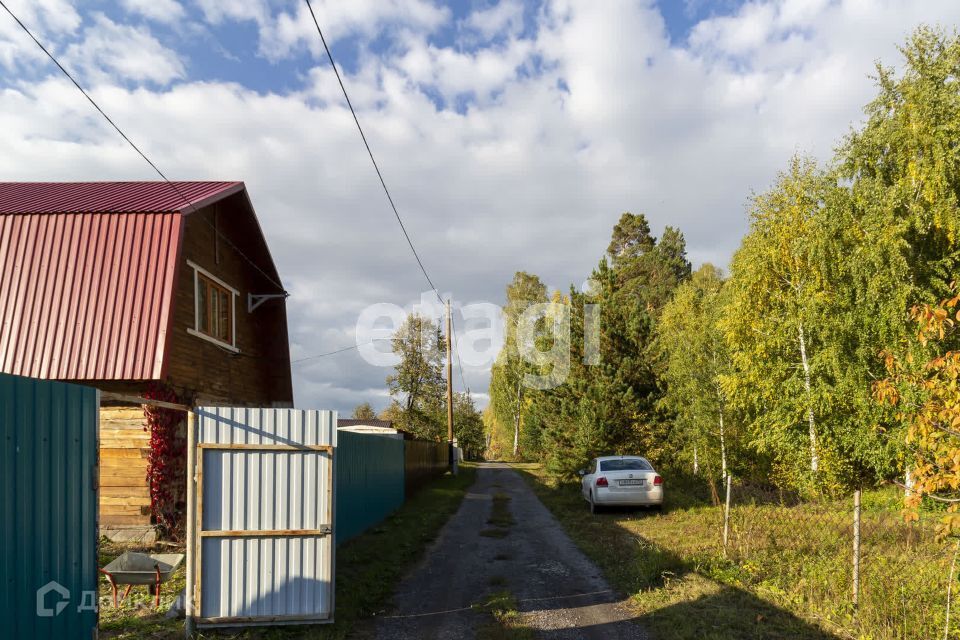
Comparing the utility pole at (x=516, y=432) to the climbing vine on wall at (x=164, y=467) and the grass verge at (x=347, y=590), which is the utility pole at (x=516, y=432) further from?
the climbing vine on wall at (x=164, y=467)

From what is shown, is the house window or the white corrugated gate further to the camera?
the house window

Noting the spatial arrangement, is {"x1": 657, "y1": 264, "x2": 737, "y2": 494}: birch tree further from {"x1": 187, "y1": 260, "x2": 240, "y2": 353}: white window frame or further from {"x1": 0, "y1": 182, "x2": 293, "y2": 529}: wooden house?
{"x1": 0, "y1": 182, "x2": 293, "y2": 529}: wooden house

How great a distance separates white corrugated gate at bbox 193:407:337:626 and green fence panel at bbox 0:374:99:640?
3.68 ft

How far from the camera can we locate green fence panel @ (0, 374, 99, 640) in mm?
4297

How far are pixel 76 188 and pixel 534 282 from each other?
1338 inches

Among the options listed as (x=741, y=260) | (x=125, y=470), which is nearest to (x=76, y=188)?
(x=125, y=470)

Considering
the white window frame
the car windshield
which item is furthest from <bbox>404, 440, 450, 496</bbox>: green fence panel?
the white window frame

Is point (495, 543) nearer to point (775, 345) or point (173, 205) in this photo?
point (173, 205)

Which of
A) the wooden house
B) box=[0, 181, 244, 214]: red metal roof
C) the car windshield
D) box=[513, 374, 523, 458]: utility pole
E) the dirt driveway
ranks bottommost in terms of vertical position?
box=[513, 374, 523, 458]: utility pole

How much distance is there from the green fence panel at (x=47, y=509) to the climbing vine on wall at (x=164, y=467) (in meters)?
5.81

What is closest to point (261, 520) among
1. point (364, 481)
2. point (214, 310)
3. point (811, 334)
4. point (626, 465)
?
point (364, 481)

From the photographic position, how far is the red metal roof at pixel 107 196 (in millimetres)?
11695

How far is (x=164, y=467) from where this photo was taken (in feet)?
34.8

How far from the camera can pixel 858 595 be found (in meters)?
6.35
